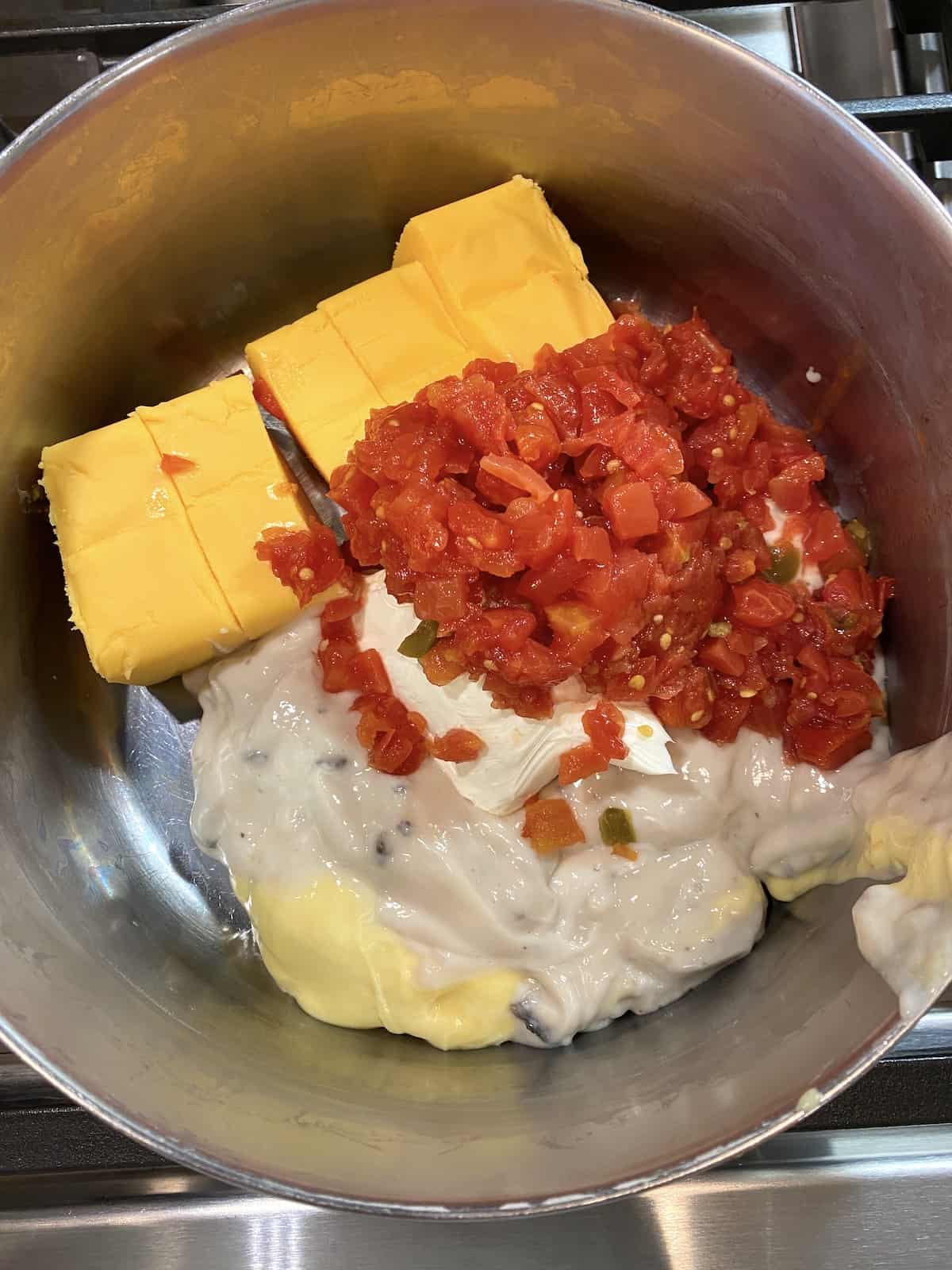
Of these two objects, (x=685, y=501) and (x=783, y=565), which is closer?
(x=685, y=501)

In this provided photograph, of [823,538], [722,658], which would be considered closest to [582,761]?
[722,658]

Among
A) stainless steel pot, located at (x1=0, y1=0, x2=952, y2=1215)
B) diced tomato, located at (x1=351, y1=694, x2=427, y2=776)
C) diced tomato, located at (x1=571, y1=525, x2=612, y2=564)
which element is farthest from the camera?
diced tomato, located at (x1=351, y1=694, x2=427, y2=776)

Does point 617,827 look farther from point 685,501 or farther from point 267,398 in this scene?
point 267,398

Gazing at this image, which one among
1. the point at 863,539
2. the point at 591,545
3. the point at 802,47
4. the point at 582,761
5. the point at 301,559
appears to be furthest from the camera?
the point at 802,47

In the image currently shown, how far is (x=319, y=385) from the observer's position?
1.78 meters

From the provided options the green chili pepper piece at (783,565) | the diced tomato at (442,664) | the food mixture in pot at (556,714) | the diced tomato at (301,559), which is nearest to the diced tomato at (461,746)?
the food mixture in pot at (556,714)

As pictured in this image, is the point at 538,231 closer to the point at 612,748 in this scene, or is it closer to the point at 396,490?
the point at 396,490

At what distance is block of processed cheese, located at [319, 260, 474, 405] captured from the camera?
5.83 ft

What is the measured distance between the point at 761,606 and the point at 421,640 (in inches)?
24.5

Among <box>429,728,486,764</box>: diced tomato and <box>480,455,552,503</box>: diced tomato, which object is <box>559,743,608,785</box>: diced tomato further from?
<box>480,455,552,503</box>: diced tomato

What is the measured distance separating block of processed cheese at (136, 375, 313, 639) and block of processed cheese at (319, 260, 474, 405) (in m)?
0.24

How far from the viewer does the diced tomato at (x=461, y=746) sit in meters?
1.67

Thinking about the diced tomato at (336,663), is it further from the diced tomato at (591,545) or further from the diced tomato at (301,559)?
the diced tomato at (591,545)

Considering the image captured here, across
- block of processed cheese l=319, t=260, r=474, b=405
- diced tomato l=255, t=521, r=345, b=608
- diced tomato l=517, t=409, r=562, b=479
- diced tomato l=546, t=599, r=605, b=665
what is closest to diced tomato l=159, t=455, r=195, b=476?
diced tomato l=255, t=521, r=345, b=608
